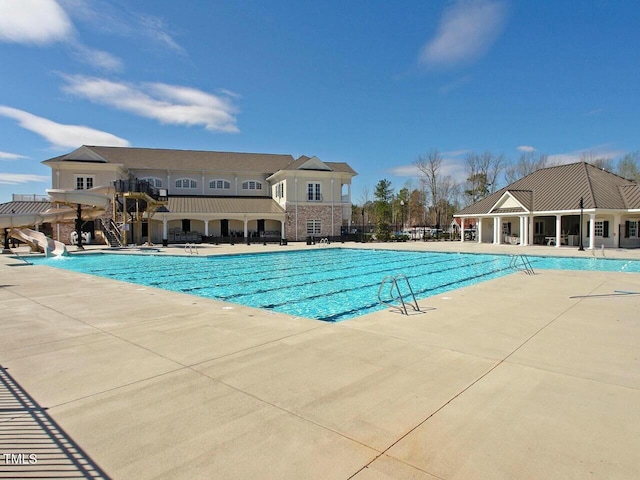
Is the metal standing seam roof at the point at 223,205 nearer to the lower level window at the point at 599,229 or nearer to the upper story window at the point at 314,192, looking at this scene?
the upper story window at the point at 314,192

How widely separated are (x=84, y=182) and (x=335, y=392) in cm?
3859

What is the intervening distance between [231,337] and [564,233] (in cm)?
3544

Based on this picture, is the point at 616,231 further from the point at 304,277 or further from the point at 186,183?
the point at 186,183

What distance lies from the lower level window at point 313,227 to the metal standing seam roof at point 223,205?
3.16 meters

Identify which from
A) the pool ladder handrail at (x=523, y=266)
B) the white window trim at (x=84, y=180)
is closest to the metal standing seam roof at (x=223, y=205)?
the white window trim at (x=84, y=180)

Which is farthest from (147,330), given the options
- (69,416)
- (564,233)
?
(564,233)

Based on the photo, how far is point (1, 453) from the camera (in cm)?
284

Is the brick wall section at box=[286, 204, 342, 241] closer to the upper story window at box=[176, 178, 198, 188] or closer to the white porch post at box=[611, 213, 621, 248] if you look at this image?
the upper story window at box=[176, 178, 198, 188]

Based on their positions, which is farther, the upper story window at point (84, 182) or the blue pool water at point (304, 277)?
the upper story window at point (84, 182)

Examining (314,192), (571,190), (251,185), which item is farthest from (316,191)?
(571,190)

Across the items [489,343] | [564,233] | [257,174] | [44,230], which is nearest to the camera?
[489,343]

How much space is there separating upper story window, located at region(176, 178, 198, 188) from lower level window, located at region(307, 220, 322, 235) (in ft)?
42.1

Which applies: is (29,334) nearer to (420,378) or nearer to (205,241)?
(420,378)

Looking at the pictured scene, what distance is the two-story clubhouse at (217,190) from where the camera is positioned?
115 ft
